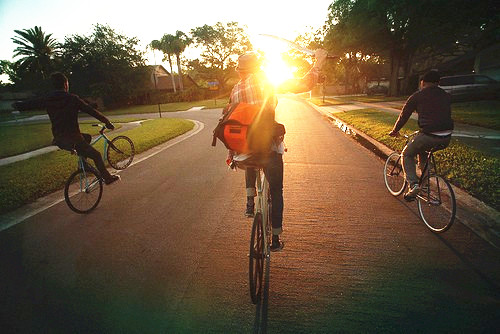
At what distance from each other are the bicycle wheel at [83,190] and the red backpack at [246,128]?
11.2ft

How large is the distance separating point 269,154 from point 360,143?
7.40m

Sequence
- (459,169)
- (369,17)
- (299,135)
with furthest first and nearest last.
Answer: (369,17), (299,135), (459,169)

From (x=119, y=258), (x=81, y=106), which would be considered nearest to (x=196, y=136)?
(x=81, y=106)

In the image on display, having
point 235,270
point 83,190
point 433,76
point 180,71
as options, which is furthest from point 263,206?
point 180,71

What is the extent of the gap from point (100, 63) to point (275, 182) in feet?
162

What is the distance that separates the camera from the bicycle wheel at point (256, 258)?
7.85 ft

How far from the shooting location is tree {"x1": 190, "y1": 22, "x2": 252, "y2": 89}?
68625 mm

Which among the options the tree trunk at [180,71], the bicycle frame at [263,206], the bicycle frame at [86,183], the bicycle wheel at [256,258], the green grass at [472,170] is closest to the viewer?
the bicycle wheel at [256,258]

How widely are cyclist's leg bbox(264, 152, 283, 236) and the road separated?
1.74 feet

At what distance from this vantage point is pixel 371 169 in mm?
6344

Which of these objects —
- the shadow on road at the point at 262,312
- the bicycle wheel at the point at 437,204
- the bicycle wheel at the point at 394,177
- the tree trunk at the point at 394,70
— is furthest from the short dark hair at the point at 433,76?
the tree trunk at the point at 394,70

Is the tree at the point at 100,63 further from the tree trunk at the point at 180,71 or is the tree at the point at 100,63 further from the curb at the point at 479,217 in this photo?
the curb at the point at 479,217

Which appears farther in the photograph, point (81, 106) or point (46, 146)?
point (46, 146)

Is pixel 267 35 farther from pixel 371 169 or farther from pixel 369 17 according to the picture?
pixel 369 17
